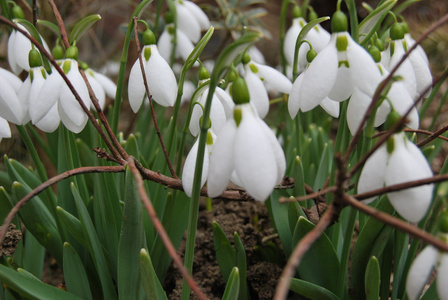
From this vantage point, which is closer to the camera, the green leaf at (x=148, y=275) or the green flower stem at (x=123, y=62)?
the green leaf at (x=148, y=275)

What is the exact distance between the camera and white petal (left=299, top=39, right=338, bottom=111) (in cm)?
88

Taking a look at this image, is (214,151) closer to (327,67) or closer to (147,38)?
(327,67)

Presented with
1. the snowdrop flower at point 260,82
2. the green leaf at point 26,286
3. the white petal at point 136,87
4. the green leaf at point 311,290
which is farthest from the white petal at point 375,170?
the green leaf at point 26,286

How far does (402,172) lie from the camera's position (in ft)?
2.49

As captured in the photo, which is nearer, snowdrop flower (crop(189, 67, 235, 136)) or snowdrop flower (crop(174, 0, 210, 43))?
snowdrop flower (crop(189, 67, 235, 136))

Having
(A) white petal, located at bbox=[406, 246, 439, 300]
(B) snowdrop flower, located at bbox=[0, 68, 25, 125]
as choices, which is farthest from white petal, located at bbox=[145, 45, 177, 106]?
(A) white petal, located at bbox=[406, 246, 439, 300]

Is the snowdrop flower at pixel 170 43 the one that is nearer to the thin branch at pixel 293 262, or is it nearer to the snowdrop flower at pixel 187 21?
the snowdrop flower at pixel 187 21

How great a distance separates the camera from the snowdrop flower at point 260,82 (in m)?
1.19

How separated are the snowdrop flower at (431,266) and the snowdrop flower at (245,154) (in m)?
0.25

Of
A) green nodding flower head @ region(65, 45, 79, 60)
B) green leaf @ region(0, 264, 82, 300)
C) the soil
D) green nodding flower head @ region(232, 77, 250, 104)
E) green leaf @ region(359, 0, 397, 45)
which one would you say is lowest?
the soil

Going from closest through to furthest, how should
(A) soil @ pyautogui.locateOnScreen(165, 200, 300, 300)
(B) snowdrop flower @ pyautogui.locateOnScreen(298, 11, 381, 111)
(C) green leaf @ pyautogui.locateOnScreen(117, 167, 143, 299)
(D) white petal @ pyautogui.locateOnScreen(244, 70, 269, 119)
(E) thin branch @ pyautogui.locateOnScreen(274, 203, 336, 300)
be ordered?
1. (E) thin branch @ pyautogui.locateOnScreen(274, 203, 336, 300)
2. (B) snowdrop flower @ pyautogui.locateOnScreen(298, 11, 381, 111)
3. (C) green leaf @ pyautogui.locateOnScreen(117, 167, 143, 299)
4. (D) white petal @ pyautogui.locateOnScreen(244, 70, 269, 119)
5. (A) soil @ pyautogui.locateOnScreen(165, 200, 300, 300)

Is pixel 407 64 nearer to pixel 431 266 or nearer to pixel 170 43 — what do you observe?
pixel 431 266

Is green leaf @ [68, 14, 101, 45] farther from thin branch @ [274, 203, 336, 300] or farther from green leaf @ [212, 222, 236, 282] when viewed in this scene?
thin branch @ [274, 203, 336, 300]

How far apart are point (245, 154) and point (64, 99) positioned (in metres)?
0.48
